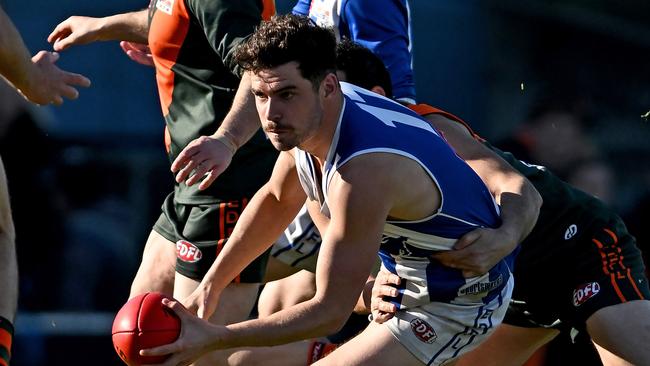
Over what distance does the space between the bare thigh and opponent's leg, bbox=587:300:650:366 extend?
1067 mm

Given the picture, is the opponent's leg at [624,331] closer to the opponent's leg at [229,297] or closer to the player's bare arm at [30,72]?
the opponent's leg at [229,297]

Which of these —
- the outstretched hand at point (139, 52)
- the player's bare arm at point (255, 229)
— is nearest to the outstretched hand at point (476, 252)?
the player's bare arm at point (255, 229)

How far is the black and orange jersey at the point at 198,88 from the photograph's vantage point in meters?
5.36

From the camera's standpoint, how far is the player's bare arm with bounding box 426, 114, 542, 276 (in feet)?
15.0

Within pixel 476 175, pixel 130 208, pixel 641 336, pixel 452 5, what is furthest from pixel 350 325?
pixel 476 175

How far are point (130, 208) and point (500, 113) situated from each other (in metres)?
2.44

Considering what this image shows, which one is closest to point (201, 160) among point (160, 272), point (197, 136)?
point (197, 136)

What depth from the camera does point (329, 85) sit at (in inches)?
169

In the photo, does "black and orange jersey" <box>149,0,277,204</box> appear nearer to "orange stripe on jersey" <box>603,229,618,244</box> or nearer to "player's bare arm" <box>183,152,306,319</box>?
"player's bare arm" <box>183,152,306,319</box>

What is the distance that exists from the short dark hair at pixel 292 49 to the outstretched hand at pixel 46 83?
0.71 m

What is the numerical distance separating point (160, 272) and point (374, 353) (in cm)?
144

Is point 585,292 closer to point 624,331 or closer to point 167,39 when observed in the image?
point 624,331

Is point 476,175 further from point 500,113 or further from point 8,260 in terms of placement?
point 500,113

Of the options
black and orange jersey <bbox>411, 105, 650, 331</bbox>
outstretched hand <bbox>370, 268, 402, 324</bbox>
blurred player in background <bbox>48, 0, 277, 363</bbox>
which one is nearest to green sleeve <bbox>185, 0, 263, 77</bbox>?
blurred player in background <bbox>48, 0, 277, 363</bbox>
